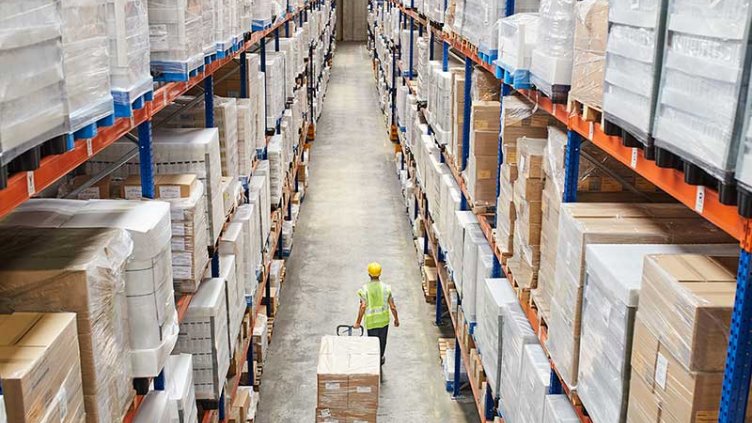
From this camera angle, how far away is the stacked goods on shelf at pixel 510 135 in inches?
183

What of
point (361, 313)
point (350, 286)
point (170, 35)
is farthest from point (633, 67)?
point (350, 286)

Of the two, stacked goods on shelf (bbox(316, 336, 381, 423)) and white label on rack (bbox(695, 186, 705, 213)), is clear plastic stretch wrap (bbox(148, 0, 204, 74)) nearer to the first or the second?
white label on rack (bbox(695, 186, 705, 213))

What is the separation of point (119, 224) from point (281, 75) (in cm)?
667

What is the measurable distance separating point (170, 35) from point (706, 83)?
2588 mm

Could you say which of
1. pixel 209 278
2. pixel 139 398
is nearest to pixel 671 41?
pixel 139 398

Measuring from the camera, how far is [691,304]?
6.75ft

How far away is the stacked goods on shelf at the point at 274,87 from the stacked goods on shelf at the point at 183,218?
4188 mm

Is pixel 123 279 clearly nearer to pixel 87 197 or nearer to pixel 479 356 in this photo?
pixel 87 197

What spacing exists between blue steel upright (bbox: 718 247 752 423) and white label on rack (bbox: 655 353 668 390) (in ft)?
0.78

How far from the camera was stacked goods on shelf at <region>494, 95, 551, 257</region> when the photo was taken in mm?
4644

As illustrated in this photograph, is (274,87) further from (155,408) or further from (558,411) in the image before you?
(558,411)

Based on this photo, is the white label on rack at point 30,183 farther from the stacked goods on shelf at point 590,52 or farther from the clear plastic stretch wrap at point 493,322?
the clear plastic stretch wrap at point 493,322

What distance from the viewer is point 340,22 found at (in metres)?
35.4

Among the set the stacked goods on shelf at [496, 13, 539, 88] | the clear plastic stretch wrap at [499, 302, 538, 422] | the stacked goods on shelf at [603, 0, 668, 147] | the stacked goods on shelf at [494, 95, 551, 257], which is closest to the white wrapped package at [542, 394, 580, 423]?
the clear plastic stretch wrap at [499, 302, 538, 422]
